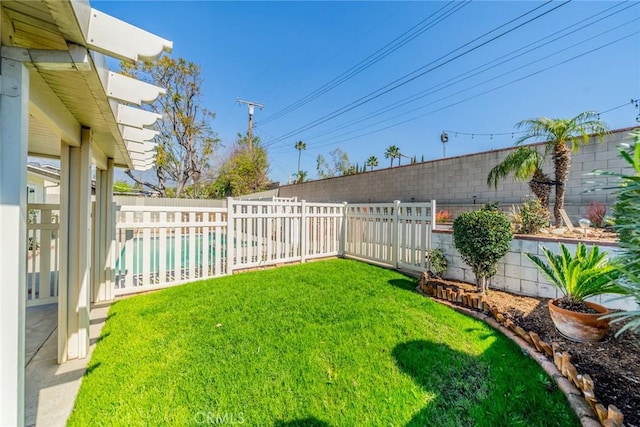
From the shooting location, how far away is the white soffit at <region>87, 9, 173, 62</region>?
1494mm

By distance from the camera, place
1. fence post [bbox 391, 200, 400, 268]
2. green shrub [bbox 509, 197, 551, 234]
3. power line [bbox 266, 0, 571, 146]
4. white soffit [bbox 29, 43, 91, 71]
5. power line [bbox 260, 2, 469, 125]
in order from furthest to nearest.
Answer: power line [bbox 260, 2, 469, 125]
power line [bbox 266, 0, 571, 146]
fence post [bbox 391, 200, 400, 268]
green shrub [bbox 509, 197, 551, 234]
white soffit [bbox 29, 43, 91, 71]

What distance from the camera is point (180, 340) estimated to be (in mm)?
2738

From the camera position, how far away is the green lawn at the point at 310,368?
185cm

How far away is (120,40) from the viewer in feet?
5.16

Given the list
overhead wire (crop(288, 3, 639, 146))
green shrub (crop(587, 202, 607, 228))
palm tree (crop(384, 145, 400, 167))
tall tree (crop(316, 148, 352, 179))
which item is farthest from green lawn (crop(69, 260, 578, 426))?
palm tree (crop(384, 145, 400, 167))

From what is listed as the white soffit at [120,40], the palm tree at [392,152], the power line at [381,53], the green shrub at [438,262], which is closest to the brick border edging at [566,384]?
the green shrub at [438,262]

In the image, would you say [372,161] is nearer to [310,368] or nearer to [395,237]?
[395,237]

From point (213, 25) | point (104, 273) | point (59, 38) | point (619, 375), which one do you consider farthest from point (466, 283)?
point (213, 25)

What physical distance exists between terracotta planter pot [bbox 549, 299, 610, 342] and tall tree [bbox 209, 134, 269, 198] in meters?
19.8

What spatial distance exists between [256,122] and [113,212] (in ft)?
60.2

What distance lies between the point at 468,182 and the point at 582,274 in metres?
6.52

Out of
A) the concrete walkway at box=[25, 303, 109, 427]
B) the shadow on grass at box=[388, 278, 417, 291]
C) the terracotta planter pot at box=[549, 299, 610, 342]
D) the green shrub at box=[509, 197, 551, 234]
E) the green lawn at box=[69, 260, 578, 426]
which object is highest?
the green shrub at box=[509, 197, 551, 234]

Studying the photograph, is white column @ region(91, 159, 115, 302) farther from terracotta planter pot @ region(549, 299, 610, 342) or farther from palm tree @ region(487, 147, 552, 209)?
palm tree @ region(487, 147, 552, 209)

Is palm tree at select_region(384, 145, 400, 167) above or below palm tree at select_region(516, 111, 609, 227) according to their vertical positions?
above
